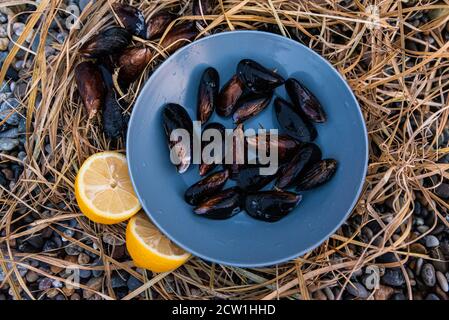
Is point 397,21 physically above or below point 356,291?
above

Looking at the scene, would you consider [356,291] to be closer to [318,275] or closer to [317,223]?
[318,275]

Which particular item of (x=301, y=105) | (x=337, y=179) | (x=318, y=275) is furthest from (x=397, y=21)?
(x=318, y=275)

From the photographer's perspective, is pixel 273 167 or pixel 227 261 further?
pixel 273 167

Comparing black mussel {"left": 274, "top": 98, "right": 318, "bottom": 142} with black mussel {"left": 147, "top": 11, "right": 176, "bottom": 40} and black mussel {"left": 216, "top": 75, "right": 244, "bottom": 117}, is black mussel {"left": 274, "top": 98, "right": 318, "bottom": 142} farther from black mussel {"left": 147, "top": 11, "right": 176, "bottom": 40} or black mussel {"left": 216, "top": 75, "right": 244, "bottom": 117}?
black mussel {"left": 147, "top": 11, "right": 176, "bottom": 40}

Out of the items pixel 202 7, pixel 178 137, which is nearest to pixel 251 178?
pixel 178 137

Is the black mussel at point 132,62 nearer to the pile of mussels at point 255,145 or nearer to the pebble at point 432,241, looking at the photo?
the pile of mussels at point 255,145

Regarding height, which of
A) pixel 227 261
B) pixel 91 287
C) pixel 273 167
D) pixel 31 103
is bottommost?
pixel 91 287

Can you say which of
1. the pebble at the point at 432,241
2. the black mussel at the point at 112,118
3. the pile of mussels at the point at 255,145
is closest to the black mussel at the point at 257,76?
the pile of mussels at the point at 255,145
